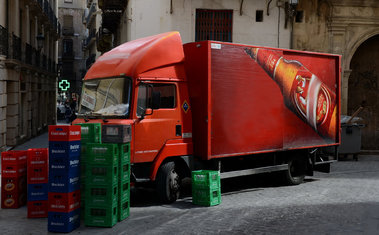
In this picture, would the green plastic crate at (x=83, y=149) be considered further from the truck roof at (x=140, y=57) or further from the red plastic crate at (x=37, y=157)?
the truck roof at (x=140, y=57)

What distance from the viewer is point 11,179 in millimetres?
9078

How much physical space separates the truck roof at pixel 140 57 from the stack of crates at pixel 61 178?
2.23 meters

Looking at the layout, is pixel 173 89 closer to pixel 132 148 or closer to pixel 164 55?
pixel 164 55

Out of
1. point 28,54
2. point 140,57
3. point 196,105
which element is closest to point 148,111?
point 140,57

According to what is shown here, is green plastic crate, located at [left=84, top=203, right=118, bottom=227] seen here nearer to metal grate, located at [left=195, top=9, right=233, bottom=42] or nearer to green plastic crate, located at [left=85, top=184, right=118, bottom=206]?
green plastic crate, located at [left=85, top=184, right=118, bottom=206]

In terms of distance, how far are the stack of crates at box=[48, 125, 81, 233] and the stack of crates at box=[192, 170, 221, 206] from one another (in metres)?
2.79

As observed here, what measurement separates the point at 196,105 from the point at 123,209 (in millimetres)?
2804

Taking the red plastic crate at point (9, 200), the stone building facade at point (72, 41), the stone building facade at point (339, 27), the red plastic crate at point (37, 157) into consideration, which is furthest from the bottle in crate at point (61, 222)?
the stone building facade at point (72, 41)

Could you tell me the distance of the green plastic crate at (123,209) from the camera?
26.2 feet

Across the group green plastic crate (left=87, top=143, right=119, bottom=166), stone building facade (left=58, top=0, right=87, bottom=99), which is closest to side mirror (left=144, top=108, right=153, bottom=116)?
green plastic crate (left=87, top=143, right=119, bottom=166)

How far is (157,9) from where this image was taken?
18.7 meters

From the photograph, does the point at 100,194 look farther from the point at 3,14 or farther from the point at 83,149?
the point at 3,14

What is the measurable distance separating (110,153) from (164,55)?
2.78 metres

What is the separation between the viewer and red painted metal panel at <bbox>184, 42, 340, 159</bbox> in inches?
386
